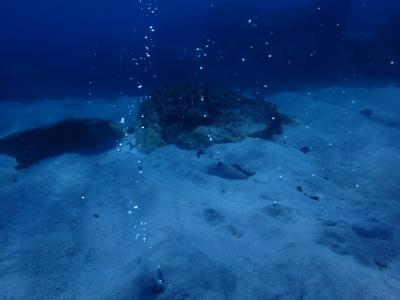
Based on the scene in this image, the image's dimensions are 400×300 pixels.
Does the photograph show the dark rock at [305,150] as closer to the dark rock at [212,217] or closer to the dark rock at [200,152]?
the dark rock at [200,152]

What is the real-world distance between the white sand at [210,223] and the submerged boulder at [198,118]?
1.38ft

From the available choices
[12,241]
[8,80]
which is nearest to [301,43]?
[12,241]

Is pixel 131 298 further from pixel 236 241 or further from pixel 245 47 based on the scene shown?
pixel 245 47

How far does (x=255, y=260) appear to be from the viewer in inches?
154

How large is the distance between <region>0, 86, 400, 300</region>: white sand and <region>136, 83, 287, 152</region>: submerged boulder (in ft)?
1.38

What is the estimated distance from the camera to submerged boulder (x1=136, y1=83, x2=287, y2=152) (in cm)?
820

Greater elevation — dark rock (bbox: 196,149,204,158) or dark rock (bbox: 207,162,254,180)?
dark rock (bbox: 207,162,254,180)

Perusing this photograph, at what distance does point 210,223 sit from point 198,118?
4291mm

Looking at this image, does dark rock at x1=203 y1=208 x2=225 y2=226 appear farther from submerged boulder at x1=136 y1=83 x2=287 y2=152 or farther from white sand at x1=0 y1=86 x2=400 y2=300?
submerged boulder at x1=136 y1=83 x2=287 y2=152

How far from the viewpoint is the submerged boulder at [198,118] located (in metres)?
8.20

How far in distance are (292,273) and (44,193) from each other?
199 inches

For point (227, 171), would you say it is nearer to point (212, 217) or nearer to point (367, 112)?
point (212, 217)

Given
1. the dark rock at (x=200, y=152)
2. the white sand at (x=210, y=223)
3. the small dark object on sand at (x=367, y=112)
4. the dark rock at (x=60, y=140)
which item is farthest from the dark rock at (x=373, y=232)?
the small dark object on sand at (x=367, y=112)

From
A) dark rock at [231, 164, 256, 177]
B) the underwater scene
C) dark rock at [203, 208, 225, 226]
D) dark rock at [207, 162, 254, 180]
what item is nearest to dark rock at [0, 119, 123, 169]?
the underwater scene
